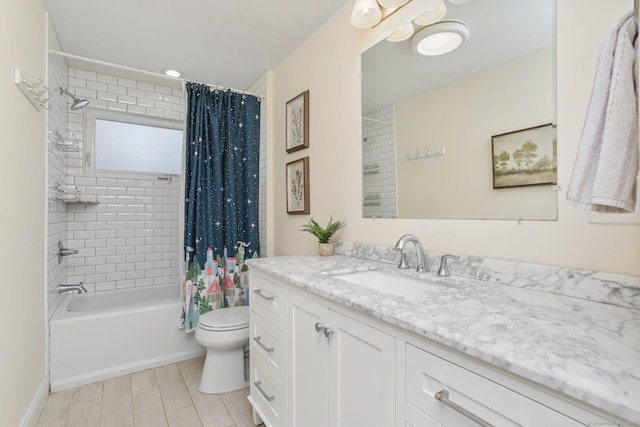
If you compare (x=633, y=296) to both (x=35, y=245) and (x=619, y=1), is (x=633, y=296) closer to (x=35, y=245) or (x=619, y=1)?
(x=619, y=1)

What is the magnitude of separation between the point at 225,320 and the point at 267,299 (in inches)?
28.4

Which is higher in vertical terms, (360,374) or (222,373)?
(360,374)

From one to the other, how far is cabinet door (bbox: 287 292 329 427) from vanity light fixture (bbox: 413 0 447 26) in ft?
4.52

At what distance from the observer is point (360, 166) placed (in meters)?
1.85

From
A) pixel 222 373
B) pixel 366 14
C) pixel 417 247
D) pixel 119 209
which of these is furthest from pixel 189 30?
pixel 222 373

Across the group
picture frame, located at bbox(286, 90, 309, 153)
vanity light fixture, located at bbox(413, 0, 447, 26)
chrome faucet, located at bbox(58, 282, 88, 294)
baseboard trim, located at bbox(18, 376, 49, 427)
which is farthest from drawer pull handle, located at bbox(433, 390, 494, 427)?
chrome faucet, located at bbox(58, 282, 88, 294)

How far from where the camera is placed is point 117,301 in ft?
9.62

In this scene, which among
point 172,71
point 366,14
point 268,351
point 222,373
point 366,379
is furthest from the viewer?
point 172,71

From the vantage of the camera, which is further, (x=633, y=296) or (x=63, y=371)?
(x=63, y=371)

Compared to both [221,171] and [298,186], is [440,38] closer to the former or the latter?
A: [298,186]

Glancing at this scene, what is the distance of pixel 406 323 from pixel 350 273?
69cm

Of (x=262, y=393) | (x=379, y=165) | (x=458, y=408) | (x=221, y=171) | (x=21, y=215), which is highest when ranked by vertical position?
(x=221, y=171)

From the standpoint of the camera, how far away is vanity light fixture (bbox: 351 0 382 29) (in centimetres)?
163

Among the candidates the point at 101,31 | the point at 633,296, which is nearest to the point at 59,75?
the point at 101,31
